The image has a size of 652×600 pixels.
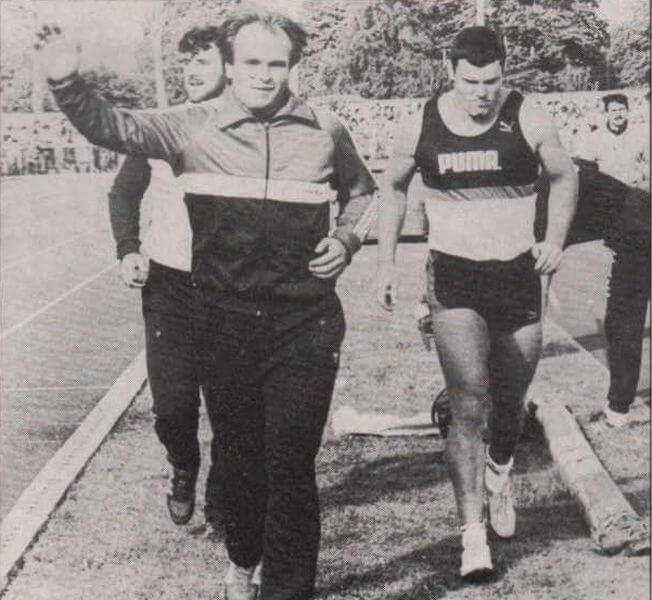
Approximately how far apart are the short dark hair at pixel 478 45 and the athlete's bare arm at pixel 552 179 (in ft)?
0.46

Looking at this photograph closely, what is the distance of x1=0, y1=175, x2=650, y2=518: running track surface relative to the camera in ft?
12.7

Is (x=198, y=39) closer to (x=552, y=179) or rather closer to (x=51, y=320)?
(x=552, y=179)

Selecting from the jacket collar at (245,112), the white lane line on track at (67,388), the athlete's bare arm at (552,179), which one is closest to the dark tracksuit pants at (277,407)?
the jacket collar at (245,112)

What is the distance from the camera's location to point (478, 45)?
322 cm

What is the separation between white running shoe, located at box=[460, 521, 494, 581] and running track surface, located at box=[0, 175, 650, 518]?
4.33ft

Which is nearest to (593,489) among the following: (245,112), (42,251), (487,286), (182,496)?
(487,286)

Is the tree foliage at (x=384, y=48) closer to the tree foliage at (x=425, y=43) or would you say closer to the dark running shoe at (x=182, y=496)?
the tree foliage at (x=425, y=43)

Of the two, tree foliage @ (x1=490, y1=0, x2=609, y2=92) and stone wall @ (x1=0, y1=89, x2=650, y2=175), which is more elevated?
tree foliage @ (x1=490, y1=0, x2=609, y2=92)

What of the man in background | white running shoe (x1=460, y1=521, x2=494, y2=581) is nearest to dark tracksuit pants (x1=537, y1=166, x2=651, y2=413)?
the man in background

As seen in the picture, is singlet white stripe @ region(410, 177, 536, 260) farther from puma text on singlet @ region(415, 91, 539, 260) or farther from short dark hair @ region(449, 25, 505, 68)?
short dark hair @ region(449, 25, 505, 68)

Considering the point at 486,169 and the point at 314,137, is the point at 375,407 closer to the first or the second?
the point at 486,169

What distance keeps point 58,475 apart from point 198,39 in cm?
134

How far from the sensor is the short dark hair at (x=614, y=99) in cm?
383

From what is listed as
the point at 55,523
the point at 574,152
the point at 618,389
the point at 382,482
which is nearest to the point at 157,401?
the point at 55,523
